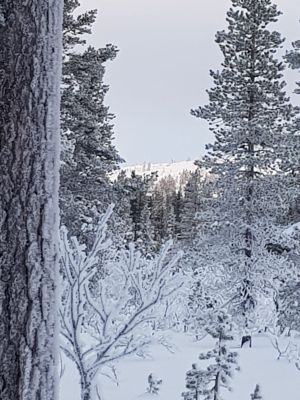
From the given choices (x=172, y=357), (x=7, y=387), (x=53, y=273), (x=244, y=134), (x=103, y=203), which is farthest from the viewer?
(x=244, y=134)

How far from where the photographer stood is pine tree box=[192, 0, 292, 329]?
16.2 meters

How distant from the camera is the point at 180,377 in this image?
1163 cm

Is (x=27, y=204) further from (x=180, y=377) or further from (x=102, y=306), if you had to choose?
(x=180, y=377)

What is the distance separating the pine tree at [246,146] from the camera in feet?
53.3

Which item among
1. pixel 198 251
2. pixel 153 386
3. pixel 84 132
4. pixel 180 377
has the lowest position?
pixel 180 377

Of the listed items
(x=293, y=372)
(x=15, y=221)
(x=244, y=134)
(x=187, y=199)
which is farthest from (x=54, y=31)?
(x=187, y=199)

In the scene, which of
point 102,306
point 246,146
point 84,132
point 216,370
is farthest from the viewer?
point 246,146

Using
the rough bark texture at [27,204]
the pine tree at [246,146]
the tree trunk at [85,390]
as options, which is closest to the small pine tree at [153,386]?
the tree trunk at [85,390]

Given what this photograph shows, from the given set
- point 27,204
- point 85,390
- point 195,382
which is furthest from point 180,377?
point 27,204

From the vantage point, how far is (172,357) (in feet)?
45.3

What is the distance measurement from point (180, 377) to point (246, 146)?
7844 mm

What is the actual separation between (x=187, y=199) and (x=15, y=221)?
39.8m

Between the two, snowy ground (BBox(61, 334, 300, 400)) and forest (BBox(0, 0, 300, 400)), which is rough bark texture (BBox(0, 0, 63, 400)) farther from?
snowy ground (BBox(61, 334, 300, 400))

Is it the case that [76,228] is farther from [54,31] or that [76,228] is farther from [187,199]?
[187,199]
